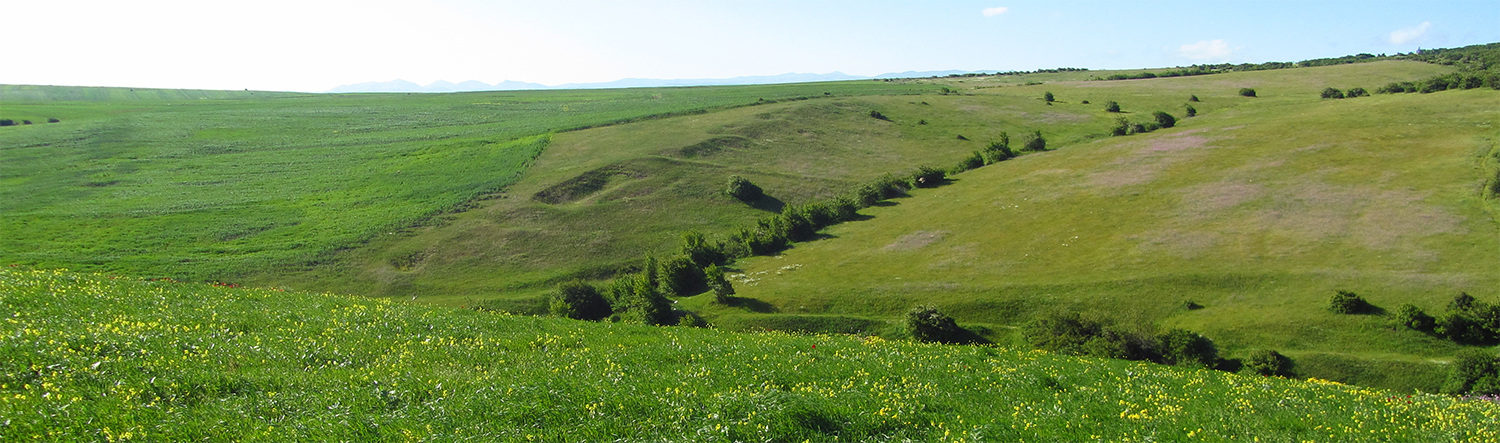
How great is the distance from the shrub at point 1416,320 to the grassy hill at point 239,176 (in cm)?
7993

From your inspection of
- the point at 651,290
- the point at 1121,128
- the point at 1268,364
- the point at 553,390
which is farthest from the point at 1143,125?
the point at 553,390

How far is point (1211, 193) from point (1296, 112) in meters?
52.1

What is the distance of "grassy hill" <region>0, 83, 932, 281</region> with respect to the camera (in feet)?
217

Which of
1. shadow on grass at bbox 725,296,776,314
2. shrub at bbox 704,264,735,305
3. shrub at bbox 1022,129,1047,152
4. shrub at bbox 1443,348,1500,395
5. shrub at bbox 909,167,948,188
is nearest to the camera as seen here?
shrub at bbox 1443,348,1500,395

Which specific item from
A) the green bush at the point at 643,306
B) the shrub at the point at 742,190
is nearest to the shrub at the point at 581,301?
the green bush at the point at 643,306

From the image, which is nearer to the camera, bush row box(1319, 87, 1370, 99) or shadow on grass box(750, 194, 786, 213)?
shadow on grass box(750, 194, 786, 213)

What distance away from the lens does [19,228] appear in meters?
69.6

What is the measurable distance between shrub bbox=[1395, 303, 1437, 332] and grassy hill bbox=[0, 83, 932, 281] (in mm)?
79931

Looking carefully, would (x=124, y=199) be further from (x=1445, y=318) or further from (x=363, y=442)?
(x=1445, y=318)

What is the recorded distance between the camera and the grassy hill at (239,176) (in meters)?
66.1

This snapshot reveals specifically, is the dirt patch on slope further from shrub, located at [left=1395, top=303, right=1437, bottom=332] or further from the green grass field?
shrub, located at [left=1395, top=303, right=1437, bottom=332]

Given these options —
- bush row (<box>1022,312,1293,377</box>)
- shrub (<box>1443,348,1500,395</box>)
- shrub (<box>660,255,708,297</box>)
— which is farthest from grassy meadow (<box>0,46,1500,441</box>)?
shrub (<box>660,255,708,297</box>)

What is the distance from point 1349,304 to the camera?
4144 centimetres

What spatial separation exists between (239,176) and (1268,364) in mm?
112156
